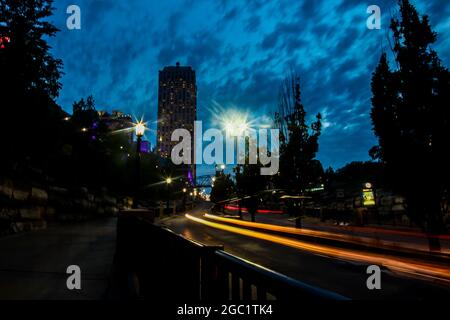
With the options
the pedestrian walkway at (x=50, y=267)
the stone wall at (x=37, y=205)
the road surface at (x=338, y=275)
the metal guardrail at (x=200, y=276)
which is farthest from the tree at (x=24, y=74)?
the road surface at (x=338, y=275)

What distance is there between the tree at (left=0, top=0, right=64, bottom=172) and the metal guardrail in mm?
8166

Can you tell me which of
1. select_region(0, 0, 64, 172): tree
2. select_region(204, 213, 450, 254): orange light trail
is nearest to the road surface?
select_region(204, 213, 450, 254): orange light trail

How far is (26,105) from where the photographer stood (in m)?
11.7

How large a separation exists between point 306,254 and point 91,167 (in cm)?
2601

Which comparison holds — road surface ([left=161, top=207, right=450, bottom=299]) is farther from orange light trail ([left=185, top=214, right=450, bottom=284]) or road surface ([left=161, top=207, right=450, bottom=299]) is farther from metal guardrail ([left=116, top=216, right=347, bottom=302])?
metal guardrail ([left=116, top=216, right=347, bottom=302])

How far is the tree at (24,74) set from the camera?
35.8 feet

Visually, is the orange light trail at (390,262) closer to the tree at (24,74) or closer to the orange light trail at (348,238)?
the orange light trail at (348,238)

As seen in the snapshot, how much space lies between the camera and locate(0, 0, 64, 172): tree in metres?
10.9

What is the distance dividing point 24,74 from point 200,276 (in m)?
11.7

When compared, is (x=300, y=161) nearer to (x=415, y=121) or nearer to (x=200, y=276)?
(x=415, y=121)

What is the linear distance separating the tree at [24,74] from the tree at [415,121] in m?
12.9

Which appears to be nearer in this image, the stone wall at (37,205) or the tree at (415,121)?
the tree at (415,121)

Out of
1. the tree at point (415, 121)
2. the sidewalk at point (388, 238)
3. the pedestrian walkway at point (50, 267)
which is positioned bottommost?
the sidewalk at point (388, 238)
